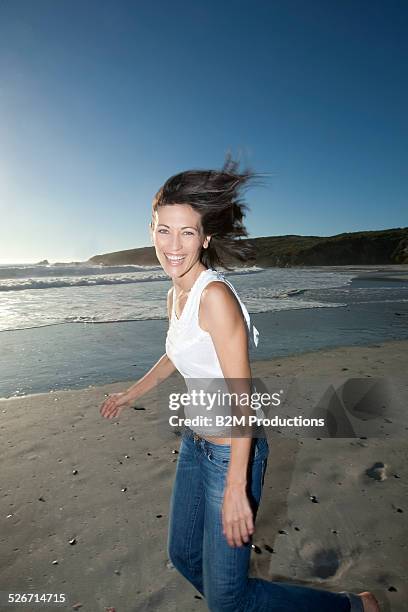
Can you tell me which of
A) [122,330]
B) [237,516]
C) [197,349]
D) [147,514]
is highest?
[197,349]

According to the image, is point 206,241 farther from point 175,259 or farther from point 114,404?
point 114,404

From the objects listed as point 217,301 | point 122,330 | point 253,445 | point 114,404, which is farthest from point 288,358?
point 217,301

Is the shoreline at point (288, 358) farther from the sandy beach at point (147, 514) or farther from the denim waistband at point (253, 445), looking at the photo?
the denim waistband at point (253, 445)

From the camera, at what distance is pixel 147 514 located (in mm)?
2711

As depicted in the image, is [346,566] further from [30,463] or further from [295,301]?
[295,301]

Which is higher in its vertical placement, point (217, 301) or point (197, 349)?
point (217, 301)

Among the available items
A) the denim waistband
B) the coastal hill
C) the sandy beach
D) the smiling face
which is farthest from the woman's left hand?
the coastal hill

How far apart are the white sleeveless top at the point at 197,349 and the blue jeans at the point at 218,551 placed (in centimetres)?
16

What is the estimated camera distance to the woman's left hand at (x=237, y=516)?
149 centimetres

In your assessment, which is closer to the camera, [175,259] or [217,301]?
[217,301]

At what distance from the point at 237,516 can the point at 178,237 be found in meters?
1.26

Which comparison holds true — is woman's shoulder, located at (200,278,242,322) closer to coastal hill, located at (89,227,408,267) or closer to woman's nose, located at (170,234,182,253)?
woman's nose, located at (170,234,182,253)

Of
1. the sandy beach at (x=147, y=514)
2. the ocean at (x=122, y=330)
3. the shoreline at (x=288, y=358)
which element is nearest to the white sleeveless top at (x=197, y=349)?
the sandy beach at (x=147, y=514)

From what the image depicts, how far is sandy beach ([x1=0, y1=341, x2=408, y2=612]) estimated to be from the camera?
2.16m
